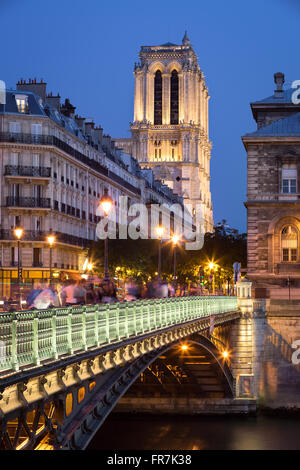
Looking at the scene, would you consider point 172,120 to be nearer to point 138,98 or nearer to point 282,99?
point 138,98

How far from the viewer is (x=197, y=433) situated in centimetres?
5219

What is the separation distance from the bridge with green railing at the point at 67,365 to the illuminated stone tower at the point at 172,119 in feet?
506

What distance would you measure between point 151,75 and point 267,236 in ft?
432

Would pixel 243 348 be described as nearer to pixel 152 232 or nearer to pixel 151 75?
pixel 152 232

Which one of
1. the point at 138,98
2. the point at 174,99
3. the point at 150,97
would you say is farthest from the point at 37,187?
the point at 174,99

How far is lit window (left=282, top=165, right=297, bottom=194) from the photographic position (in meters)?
65.2

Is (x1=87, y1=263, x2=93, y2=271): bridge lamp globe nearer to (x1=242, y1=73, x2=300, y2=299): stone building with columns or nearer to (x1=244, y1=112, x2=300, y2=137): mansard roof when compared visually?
(x1=242, y1=73, x2=300, y2=299): stone building with columns

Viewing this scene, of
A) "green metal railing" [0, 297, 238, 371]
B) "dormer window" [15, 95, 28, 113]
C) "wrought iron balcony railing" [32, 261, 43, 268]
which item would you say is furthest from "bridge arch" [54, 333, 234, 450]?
"dormer window" [15, 95, 28, 113]

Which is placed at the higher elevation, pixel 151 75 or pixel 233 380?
pixel 151 75

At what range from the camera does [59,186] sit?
80688 mm

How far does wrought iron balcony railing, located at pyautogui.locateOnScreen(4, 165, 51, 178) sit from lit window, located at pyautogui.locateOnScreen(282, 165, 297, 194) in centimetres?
1994

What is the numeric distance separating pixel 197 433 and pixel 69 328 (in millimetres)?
31786

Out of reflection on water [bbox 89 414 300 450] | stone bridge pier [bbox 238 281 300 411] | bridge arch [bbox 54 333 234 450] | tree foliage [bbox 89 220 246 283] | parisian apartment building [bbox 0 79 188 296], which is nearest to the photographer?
bridge arch [bbox 54 333 234 450]
